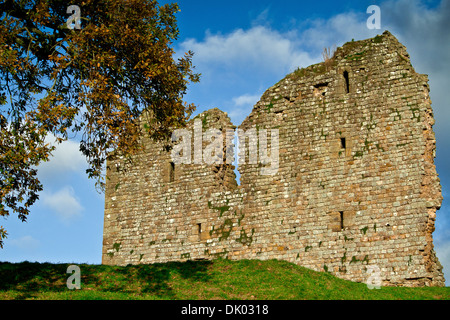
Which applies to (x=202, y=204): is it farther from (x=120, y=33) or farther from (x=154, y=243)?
(x=120, y=33)

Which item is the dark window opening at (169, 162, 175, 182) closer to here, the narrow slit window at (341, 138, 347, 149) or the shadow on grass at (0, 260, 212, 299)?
the shadow on grass at (0, 260, 212, 299)

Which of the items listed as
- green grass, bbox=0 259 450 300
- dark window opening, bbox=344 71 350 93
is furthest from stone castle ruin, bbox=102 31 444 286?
green grass, bbox=0 259 450 300

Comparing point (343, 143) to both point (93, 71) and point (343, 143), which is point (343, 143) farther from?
point (93, 71)

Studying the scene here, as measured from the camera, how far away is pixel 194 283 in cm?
1781

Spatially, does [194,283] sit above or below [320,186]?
below

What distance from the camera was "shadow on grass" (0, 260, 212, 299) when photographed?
A: 16.9 m

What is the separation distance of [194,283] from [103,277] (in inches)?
109

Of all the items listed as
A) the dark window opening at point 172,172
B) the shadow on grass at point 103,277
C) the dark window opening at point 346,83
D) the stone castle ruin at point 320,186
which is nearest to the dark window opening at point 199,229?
the stone castle ruin at point 320,186

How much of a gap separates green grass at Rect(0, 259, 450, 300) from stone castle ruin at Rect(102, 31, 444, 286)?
147cm

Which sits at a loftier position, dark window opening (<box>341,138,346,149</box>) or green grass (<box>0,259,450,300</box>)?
dark window opening (<box>341,138,346,149</box>)

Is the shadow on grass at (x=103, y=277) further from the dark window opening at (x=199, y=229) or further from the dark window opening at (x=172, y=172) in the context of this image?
the dark window opening at (x=172, y=172)

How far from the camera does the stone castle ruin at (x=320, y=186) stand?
64.9 feet

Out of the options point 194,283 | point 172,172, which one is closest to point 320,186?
point 194,283

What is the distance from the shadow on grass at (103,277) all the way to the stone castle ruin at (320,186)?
3.19 metres
